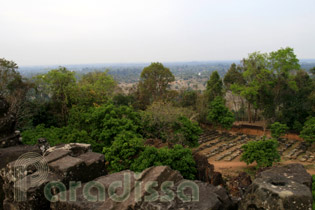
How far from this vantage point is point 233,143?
27.9 m

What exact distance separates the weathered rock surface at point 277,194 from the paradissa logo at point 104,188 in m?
1.32

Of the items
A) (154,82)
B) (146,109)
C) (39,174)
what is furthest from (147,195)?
(154,82)

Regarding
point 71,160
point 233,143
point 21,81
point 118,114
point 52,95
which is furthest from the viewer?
point 233,143

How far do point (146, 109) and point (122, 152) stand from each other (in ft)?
40.1

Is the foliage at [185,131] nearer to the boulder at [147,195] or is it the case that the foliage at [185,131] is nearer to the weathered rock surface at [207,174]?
the weathered rock surface at [207,174]

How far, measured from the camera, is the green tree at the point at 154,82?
3300 cm

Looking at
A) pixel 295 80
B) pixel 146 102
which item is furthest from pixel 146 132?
pixel 295 80

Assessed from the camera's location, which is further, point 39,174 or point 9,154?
point 9,154

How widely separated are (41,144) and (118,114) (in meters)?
7.47

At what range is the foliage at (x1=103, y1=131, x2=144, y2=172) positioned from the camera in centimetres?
1224

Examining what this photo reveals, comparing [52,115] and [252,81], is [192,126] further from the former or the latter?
[252,81]

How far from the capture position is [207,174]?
11984mm

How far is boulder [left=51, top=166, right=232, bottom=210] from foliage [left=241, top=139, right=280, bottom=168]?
13652mm

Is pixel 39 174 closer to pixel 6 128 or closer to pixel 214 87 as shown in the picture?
pixel 6 128
